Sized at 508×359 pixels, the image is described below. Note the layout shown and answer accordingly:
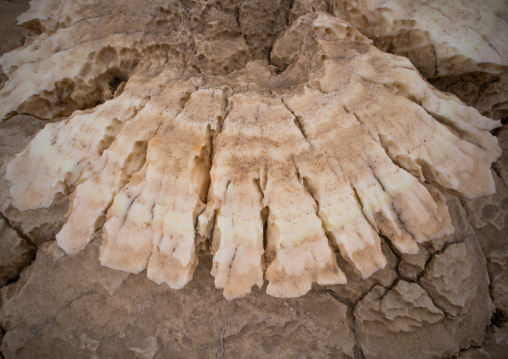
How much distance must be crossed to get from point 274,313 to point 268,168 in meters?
0.85

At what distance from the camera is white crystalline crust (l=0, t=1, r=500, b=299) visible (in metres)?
1.60

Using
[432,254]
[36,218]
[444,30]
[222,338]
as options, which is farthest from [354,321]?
[36,218]

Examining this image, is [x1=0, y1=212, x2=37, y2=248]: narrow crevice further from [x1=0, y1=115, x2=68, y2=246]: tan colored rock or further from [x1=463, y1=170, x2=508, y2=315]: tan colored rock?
[x1=463, y1=170, x2=508, y2=315]: tan colored rock

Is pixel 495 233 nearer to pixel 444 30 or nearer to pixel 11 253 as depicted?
pixel 444 30

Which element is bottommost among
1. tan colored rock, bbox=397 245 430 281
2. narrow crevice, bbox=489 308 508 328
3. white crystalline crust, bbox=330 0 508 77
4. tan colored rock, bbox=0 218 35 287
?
tan colored rock, bbox=0 218 35 287

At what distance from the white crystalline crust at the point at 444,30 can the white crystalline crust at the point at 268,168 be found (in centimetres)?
37

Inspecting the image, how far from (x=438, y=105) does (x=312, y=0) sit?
1.26 meters

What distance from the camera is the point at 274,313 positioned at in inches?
74.7

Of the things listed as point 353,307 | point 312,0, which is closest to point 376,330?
point 353,307

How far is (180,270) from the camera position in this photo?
1.62 m

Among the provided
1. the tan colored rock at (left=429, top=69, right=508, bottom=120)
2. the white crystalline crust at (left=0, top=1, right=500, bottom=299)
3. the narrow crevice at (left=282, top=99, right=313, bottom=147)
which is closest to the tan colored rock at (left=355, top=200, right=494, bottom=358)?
the white crystalline crust at (left=0, top=1, right=500, bottom=299)

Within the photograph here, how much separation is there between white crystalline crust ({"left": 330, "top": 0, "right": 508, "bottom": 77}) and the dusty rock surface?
0.98m

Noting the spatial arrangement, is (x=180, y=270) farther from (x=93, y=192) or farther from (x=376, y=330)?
(x=376, y=330)

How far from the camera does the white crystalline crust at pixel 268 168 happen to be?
1597 mm
